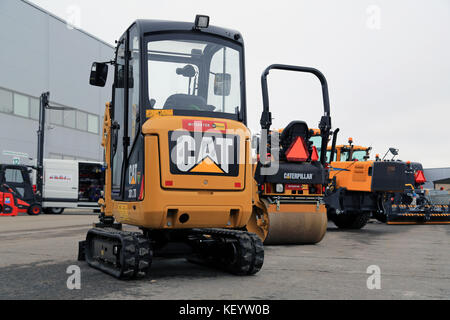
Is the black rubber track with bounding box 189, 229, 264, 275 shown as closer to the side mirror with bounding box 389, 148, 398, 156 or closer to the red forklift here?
the side mirror with bounding box 389, 148, 398, 156

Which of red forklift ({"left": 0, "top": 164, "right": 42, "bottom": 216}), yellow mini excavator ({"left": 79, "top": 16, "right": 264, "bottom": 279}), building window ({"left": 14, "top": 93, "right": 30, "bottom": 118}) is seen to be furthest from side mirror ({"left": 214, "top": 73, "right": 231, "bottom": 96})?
building window ({"left": 14, "top": 93, "right": 30, "bottom": 118})

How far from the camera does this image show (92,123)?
3881 centimetres

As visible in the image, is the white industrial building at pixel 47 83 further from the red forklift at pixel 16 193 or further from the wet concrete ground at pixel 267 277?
the wet concrete ground at pixel 267 277

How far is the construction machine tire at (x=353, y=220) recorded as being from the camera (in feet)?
50.2

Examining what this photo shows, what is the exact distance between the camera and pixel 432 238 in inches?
491

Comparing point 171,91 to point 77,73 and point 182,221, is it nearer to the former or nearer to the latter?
point 182,221

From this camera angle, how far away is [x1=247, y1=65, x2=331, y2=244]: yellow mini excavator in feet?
32.0

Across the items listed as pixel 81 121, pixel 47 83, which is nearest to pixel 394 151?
pixel 47 83

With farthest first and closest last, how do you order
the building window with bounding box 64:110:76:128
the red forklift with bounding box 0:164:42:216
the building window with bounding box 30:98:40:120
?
the building window with bounding box 64:110:76:128, the building window with bounding box 30:98:40:120, the red forklift with bounding box 0:164:42:216

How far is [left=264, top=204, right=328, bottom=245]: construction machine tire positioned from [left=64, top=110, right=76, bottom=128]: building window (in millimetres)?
28763

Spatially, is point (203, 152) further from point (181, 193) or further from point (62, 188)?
point (62, 188)

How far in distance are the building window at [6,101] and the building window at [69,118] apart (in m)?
5.49
